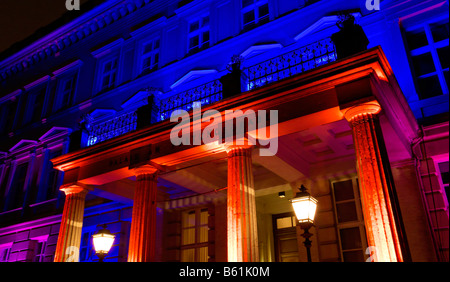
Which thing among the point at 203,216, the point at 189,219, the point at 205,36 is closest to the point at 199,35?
the point at 205,36

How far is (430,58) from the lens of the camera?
436 inches

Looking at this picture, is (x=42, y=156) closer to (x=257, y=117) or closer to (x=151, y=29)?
(x=151, y=29)

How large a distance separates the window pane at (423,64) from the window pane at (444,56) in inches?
9.1

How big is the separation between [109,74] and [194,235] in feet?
29.5

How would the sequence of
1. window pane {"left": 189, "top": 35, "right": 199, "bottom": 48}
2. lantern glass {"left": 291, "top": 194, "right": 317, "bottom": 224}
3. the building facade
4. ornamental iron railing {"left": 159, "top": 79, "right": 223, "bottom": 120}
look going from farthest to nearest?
window pane {"left": 189, "top": 35, "right": 199, "bottom": 48}
ornamental iron railing {"left": 159, "top": 79, "right": 223, "bottom": 120}
the building facade
lantern glass {"left": 291, "top": 194, "right": 317, "bottom": 224}

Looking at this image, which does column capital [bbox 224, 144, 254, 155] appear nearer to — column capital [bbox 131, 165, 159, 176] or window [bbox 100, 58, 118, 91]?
column capital [bbox 131, 165, 159, 176]

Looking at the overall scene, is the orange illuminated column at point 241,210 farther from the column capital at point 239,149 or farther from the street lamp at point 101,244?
the street lamp at point 101,244

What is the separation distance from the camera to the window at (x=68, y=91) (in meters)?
19.6

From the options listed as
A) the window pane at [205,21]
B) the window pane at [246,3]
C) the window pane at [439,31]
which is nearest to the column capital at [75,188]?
the window pane at [205,21]

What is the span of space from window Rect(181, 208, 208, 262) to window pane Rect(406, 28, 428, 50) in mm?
8927

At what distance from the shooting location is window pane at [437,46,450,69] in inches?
422

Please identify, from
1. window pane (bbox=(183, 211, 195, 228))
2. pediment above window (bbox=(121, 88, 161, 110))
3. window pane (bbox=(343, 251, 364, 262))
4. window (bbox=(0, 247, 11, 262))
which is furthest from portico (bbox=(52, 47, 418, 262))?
window (bbox=(0, 247, 11, 262))

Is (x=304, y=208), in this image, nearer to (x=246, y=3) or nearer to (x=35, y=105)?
(x=246, y=3)
